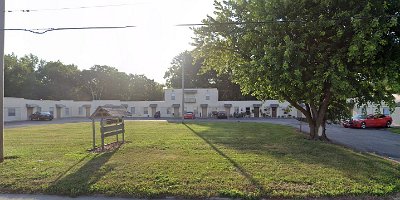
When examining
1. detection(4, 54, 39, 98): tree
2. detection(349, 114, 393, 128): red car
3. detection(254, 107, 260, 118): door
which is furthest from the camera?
detection(4, 54, 39, 98): tree

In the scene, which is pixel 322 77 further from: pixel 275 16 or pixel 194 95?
pixel 194 95

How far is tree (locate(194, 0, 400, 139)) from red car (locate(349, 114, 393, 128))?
1601 centimetres

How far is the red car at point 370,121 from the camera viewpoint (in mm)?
28469

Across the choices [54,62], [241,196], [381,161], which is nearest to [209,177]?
[241,196]

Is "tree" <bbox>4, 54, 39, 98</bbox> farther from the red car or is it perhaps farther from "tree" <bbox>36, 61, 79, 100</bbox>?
the red car

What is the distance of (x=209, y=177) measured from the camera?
7492 millimetres

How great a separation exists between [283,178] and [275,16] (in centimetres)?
740

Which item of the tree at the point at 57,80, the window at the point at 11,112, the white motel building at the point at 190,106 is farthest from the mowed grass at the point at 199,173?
the tree at the point at 57,80

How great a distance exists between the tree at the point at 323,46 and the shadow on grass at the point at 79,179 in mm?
6521

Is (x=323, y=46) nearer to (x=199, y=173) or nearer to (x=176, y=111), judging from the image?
(x=199, y=173)

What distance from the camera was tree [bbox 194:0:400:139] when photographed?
11.2 metres

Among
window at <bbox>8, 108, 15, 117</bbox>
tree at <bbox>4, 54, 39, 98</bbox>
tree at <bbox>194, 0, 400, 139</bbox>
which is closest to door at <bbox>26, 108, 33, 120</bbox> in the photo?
window at <bbox>8, 108, 15, 117</bbox>

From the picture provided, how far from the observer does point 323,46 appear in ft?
41.4

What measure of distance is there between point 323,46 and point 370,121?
788 inches
